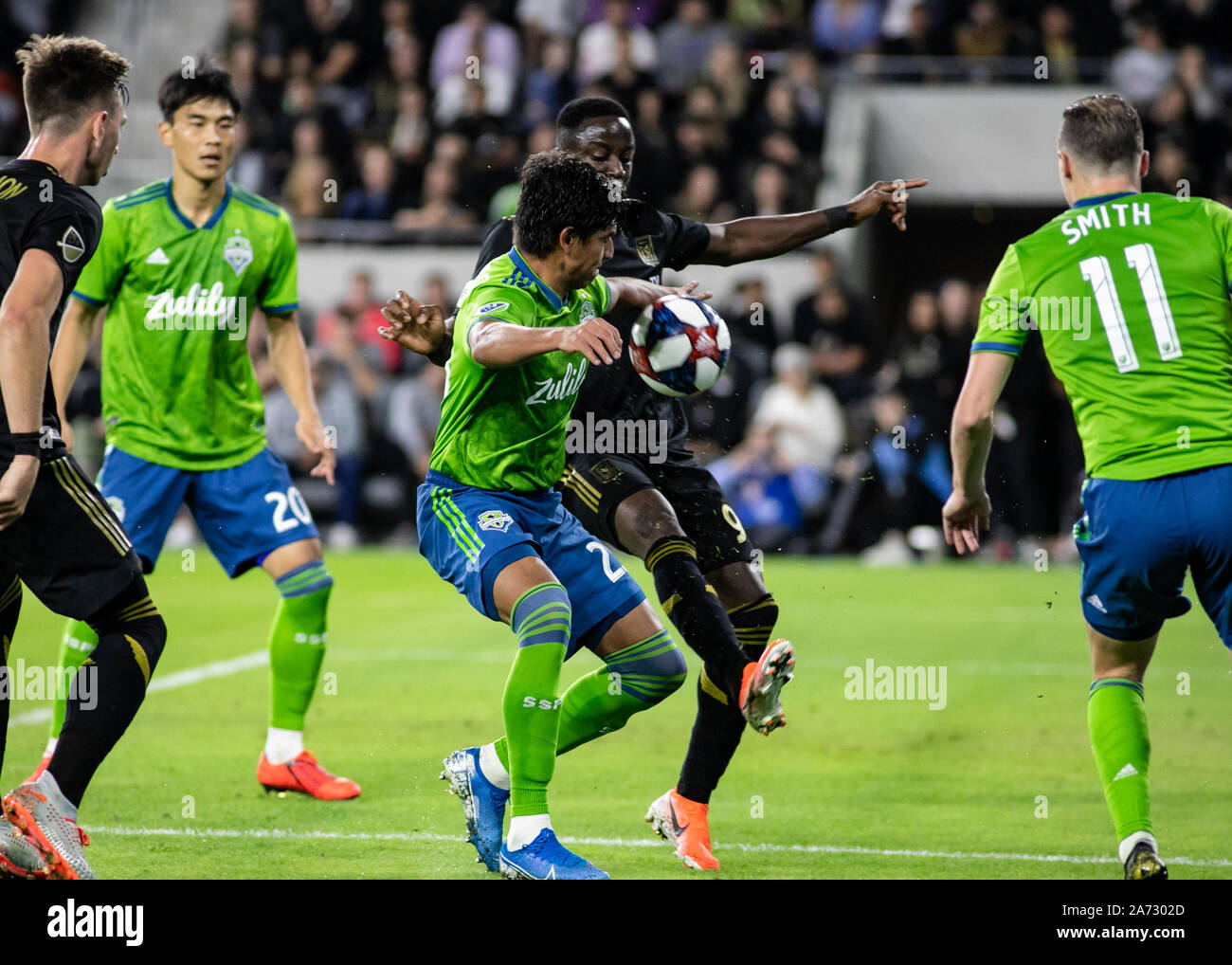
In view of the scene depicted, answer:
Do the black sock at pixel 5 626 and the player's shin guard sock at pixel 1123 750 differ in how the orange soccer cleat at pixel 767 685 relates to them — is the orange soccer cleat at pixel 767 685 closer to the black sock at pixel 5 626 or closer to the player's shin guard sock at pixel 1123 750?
the player's shin guard sock at pixel 1123 750

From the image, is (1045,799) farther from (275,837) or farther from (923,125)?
(923,125)

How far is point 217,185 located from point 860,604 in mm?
6840

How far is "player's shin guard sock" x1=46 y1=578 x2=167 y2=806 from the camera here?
15.7 ft

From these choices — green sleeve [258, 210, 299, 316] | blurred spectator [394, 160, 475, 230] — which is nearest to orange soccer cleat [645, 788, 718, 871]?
green sleeve [258, 210, 299, 316]

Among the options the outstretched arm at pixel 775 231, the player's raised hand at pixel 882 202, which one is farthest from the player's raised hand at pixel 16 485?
the player's raised hand at pixel 882 202

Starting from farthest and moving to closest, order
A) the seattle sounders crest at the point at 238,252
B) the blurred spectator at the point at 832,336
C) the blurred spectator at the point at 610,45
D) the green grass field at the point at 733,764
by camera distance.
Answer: the blurred spectator at the point at 610,45 → the blurred spectator at the point at 832,336 → the seattle sounders crest at the point at 238,252 → the green grass field at the point at 733,764

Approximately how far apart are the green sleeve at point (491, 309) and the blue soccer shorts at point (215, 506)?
187cm

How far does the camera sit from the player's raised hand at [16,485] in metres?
4.57

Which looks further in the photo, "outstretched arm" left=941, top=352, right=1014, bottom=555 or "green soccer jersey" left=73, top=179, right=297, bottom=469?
"green soccer jersey" left=73, top=179, right=297, bottom=469

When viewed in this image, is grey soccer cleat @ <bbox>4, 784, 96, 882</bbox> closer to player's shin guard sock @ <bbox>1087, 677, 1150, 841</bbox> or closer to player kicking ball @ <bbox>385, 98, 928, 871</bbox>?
player kicking ball @ <bbox>385, 98, 928, 871</bbox>

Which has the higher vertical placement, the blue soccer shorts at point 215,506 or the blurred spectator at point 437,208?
the blurred spectator at point 437,208

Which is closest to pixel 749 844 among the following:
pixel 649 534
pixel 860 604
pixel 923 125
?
pixel 649 534

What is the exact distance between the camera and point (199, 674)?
30.2ft

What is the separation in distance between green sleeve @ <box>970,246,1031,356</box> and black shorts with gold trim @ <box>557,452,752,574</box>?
4.20 ft
